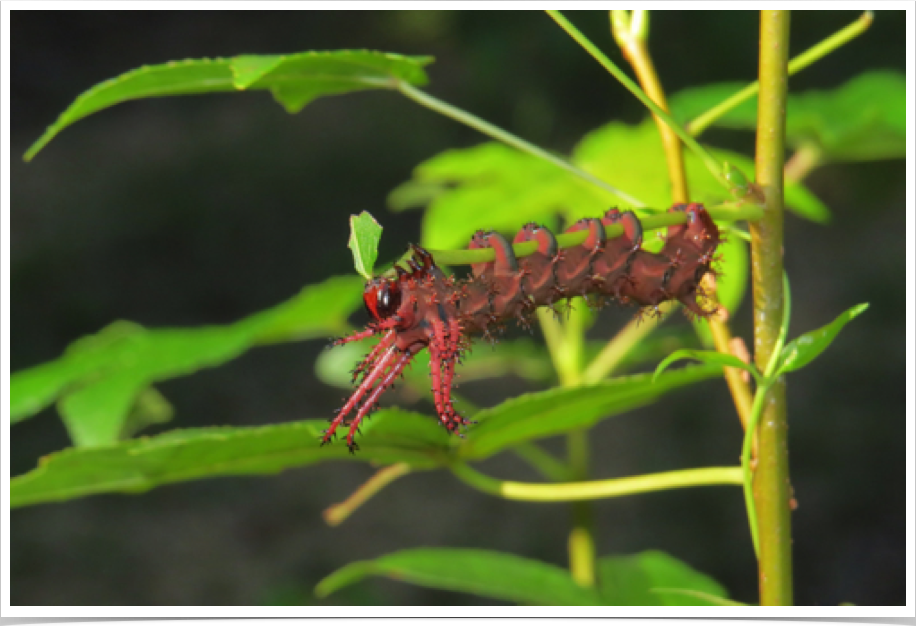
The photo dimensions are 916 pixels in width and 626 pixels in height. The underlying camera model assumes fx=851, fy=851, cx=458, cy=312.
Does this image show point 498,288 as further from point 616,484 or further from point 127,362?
point 127,362

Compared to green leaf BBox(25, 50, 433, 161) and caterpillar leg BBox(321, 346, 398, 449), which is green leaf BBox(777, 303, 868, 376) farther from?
green leaf BBox(25, 50, 433, 161)

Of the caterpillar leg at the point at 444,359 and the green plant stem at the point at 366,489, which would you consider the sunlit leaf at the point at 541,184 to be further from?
the caterpillar leg at the point at 444,359

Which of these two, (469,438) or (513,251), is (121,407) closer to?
(469,438)

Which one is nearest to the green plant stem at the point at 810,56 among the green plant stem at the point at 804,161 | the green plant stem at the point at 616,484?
the green plant stem at the point at 616,484

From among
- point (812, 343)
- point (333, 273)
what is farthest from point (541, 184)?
point (333, 273)

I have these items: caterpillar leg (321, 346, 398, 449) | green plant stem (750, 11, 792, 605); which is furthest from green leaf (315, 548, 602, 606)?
caterpillar leg (321, 346, 398, 449)

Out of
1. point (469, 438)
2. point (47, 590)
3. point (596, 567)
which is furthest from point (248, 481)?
point (469, 438)
